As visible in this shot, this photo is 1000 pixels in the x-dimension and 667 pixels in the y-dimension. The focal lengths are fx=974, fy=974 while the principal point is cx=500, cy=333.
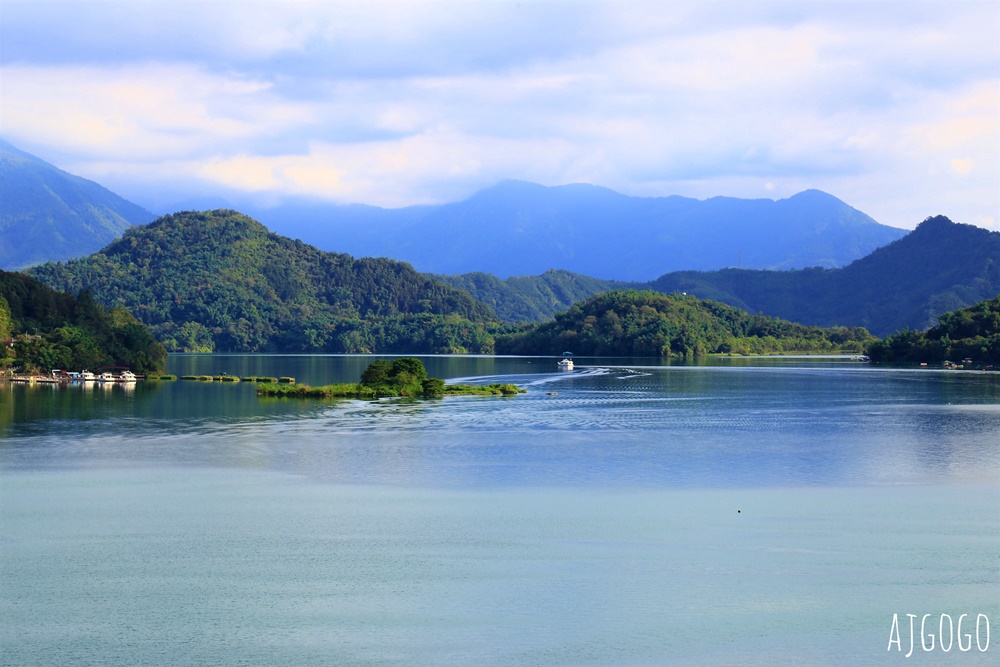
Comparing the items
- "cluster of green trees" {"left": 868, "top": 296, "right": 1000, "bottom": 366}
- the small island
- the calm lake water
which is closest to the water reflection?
the calm lake water

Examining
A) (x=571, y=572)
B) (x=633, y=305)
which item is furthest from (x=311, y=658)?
(x=633, y=305)

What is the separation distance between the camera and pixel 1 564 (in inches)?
719

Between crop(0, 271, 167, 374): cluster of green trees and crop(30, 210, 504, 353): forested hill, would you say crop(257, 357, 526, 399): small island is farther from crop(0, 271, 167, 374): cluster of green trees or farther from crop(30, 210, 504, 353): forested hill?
crop(30, 210, 504, 353): forested hill

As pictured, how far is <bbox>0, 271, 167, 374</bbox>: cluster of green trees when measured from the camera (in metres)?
77.2

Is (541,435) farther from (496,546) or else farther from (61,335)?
(61,335)

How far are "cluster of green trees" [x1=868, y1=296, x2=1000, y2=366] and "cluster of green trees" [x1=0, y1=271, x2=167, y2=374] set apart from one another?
8745cm

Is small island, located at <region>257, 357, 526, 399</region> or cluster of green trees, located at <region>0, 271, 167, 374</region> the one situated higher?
cluster of green trees, located at <region>0, 271, 167, 374</region>

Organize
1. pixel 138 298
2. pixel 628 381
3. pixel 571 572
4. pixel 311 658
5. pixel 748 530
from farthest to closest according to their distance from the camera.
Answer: pixel 138 298 → pixel 628 381 → pixel 748 530 → pixel 571 572 → pixel 311 658

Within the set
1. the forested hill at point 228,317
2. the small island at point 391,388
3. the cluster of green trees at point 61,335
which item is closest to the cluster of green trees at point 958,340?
the forested hill at point 228,317

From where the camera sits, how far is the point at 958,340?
11444 cm

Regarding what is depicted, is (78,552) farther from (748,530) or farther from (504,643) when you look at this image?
(748,530)

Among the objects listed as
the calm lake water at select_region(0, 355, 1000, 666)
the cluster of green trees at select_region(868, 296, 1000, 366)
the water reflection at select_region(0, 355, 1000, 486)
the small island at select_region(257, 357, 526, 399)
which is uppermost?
the cluster of green trees at select_region(868, 296, 1000, 366)

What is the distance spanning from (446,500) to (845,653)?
12.3 meters

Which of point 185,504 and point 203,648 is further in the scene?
point 185,504
